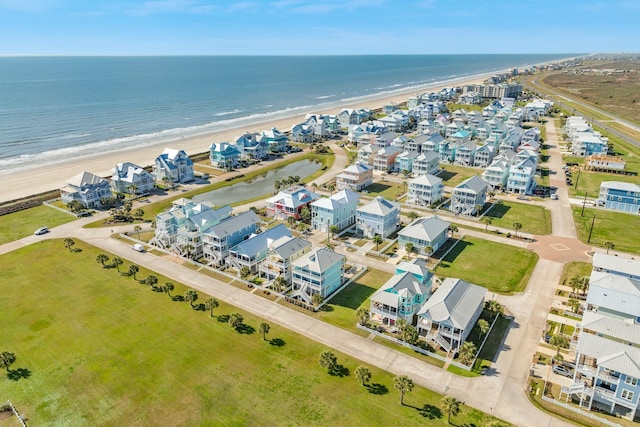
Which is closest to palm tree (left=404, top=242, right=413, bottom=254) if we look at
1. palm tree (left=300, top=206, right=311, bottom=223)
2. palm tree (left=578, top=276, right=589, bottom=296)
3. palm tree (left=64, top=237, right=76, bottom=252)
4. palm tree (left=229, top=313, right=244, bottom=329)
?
palm tree (left=300, top=206, right=311, bottom=223)

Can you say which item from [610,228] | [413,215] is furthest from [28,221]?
[610,228]

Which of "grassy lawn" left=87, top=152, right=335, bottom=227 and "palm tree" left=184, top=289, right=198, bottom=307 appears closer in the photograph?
"palm tree" left=184, top=289, right=198, bottom=307

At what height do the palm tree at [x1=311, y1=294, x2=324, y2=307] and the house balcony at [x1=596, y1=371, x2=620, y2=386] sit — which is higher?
the house balcony at [x1=596, y1=371, x2=620, y2=386]

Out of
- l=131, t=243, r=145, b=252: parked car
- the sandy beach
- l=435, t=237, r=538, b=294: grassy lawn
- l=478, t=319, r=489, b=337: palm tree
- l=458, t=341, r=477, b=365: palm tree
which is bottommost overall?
l=435, t=237, r=538, b=294: grassy lawn

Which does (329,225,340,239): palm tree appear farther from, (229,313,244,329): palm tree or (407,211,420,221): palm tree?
(229,313,244,329): palm tree

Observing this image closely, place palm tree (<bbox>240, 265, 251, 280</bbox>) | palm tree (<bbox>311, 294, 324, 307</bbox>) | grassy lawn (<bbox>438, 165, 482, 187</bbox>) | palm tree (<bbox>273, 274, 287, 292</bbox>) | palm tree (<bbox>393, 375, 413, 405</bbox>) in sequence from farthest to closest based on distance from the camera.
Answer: grassy lawn (<bbox>438, 165, 482, 187</bbox>) → palm tree (<bbox>240, 265, 251, 280</bbox>) → palm tree (<bbox>273, 274, 287, 292</bbox>) → palm tree (<bbox>311, 294, 324, 307</bbox>) → palm tree (<bbox>393, 375, 413, 405</bbox>)

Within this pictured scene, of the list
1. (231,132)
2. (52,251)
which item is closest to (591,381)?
(52,251)

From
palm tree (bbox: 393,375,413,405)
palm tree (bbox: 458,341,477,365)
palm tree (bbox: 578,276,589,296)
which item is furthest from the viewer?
palm tree (bbox: 578,276,589,296)
